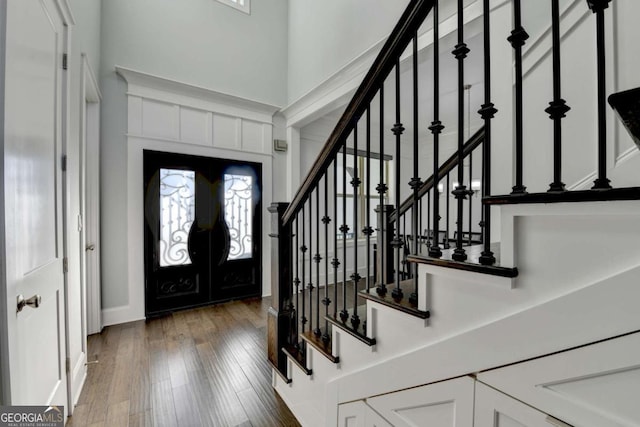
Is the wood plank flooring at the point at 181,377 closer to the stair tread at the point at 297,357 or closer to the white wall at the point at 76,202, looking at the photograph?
the white wall at the point at 76,202

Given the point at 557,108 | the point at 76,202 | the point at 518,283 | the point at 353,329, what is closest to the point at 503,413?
the point at 518,283

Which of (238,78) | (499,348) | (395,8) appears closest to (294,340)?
(499,348)

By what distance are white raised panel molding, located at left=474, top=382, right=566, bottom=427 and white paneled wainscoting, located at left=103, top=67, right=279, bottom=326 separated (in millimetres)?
3437

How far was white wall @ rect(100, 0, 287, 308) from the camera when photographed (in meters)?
3.01

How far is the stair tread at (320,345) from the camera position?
1322mm

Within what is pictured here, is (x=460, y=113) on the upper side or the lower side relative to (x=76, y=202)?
upper

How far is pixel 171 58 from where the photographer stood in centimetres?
336

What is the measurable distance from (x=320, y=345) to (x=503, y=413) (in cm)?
87

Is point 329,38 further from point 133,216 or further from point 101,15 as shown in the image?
point 133,216

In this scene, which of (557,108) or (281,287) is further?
(281,287)

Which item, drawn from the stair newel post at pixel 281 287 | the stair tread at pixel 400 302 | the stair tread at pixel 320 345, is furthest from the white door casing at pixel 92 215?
the stair tread at pixel 400 302

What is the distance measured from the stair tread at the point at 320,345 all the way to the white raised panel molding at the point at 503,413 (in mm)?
668

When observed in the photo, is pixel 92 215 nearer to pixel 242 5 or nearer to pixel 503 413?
pixel 242 5

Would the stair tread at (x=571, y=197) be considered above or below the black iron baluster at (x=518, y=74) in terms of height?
below
